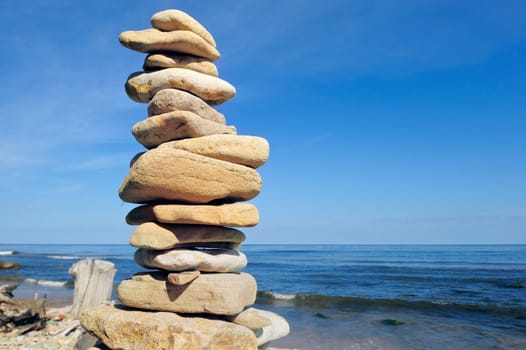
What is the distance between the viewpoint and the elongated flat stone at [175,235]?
4969 mm

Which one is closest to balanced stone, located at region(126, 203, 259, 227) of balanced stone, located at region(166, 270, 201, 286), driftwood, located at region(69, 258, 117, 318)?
balanced stone, located at region(166, 270, 201, 286)

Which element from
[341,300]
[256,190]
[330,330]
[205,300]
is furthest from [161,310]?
[341,300]

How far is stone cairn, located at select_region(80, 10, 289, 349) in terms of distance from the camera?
4762 mm

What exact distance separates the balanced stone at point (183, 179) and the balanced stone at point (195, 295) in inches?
42.0

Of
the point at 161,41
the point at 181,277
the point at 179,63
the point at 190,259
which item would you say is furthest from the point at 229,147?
the point at 161,41

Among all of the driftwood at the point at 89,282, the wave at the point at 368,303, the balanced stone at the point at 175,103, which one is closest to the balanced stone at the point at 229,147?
the balanced stone at the point at 175,103

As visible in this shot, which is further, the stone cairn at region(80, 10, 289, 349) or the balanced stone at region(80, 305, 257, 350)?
the stone cairn at region(80, 10, 289, 349)

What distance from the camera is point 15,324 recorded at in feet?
29.7

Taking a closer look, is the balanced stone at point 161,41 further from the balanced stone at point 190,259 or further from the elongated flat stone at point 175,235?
the balanced stone at point 190,259

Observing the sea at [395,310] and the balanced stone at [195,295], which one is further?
the sea at [395,310]

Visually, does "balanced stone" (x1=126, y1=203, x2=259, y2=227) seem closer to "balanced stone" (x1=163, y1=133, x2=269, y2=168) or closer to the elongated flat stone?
the elongated flat stone

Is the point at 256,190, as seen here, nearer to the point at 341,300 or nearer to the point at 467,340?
the point at 467,340

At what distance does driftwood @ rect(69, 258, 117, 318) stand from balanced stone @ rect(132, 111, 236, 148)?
20.7ft

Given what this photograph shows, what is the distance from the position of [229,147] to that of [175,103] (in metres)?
0.99
